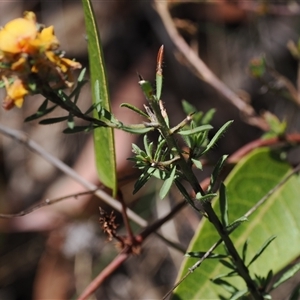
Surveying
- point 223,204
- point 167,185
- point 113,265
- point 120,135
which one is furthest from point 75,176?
point 120,135

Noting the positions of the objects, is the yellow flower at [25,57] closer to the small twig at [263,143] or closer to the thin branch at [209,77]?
the small twig at [263,143]

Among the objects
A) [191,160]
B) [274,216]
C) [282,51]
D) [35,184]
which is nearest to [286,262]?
[274,216]

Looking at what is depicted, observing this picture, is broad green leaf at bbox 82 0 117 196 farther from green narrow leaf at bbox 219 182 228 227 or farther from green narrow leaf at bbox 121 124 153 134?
green narrow leaf at bbox 219 182 228 227

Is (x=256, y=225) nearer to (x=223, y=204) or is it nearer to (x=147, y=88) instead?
(x=223, y=204)

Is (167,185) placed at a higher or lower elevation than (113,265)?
higher

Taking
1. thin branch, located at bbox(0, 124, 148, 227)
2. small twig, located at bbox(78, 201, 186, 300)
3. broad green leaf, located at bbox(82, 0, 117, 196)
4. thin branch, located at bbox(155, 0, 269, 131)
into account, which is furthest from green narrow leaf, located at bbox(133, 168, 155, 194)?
thin branch, located at bbox(155, 0, 269, 131)

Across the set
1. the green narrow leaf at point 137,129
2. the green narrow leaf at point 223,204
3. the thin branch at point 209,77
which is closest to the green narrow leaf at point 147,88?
the green narrow leaf at point 137,129
